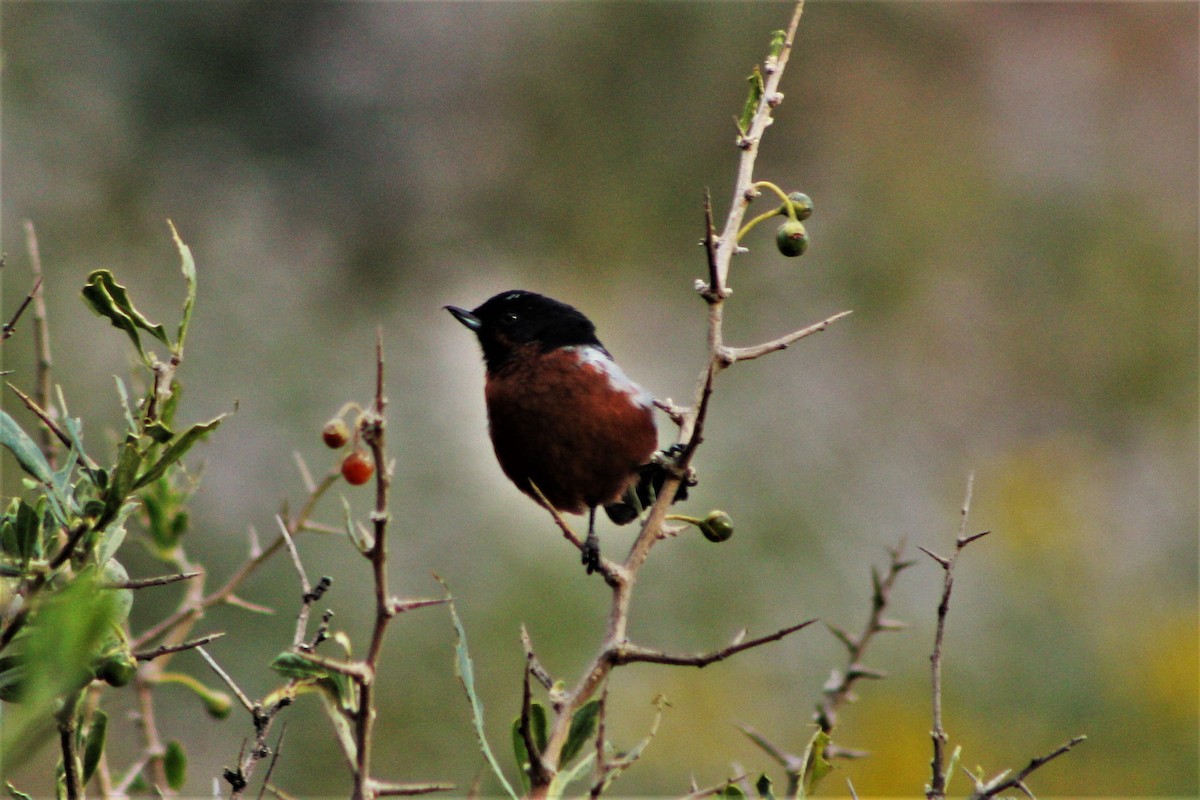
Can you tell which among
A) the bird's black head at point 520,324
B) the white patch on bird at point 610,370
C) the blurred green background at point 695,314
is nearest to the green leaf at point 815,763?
the white patch on bird at point 610,370

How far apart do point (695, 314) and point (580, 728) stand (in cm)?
1023

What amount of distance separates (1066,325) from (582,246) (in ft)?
15.1

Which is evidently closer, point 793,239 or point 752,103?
point 752,103

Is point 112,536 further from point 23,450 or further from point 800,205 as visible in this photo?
point 800,205

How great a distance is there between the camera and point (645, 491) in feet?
10.6

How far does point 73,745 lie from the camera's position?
1428mm

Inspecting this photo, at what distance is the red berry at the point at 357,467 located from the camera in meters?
2.25

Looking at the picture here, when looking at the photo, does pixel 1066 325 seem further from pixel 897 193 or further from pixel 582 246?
pixel 582 246

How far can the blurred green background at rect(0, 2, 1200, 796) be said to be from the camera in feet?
21.1

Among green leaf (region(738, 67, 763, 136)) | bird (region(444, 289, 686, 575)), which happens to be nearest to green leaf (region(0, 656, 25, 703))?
green leaf (region(738, 67, 763, 136))

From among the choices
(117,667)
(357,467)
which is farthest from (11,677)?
(357,467)

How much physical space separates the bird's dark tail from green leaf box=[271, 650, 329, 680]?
130 centimetres

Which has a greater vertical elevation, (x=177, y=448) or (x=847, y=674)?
(x=847, y=674)

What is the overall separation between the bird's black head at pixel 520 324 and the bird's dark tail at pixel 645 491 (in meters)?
0.56
